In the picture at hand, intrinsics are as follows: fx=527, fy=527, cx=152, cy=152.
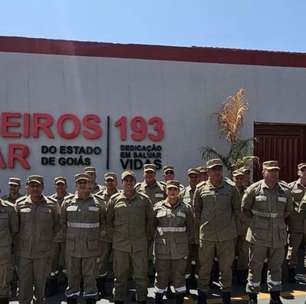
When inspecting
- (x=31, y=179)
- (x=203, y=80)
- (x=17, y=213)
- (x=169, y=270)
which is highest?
(x=203, y=80)

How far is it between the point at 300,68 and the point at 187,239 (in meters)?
7.86

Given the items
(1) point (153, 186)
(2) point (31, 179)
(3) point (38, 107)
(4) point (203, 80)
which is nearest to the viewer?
(2) point (31, 179)

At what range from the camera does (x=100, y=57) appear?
12328 mm

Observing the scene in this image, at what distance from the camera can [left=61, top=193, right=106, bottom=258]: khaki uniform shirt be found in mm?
6867

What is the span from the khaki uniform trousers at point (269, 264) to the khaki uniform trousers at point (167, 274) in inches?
37.2

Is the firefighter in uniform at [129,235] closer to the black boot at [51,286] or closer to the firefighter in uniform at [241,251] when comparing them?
the black boot at [51,286]

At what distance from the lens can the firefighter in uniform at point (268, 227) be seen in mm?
7109

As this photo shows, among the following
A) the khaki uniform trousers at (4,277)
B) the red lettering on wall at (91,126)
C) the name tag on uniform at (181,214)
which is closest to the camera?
the khaki uniform trousers at (4,277)

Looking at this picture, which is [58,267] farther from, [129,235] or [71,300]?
[129,235]

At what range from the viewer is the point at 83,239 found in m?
6.89

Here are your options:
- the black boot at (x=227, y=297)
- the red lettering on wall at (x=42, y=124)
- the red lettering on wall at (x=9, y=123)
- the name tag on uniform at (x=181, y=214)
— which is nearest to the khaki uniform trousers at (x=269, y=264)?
the black boot at (x=227, y=297)

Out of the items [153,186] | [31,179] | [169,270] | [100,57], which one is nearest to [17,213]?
[31,179]

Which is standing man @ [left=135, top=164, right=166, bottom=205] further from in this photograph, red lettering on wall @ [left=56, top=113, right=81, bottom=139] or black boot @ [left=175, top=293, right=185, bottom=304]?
red lettering on wall @ [left=56, top=113, right=81, bottom=139]

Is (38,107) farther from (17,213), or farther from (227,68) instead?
(17,213)
